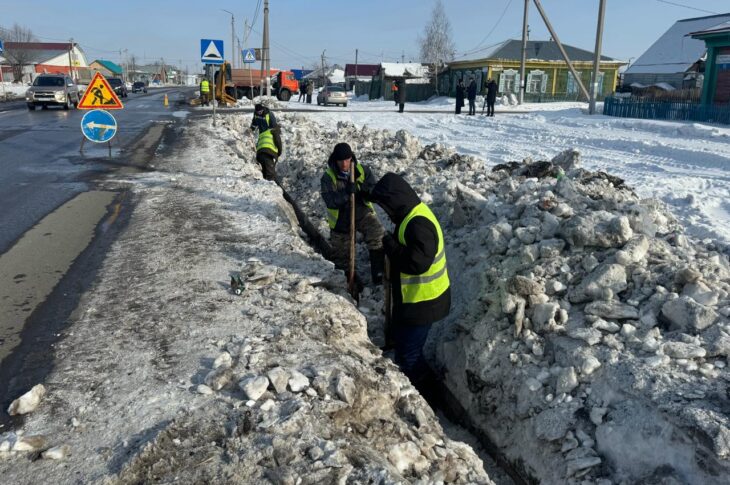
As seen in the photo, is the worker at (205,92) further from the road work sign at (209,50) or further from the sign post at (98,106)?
the sign post at (98,106)

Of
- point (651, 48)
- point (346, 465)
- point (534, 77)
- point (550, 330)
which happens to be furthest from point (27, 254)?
point (651, 48)

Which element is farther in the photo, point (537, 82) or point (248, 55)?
point (537, 82)

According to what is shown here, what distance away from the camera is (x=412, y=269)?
4.49 metres

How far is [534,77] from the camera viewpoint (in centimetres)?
4078

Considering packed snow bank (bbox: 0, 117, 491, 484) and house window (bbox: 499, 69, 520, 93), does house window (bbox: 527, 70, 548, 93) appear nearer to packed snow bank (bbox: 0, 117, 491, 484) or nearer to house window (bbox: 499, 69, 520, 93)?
house window (bbox: 499, 69, 520, 93)

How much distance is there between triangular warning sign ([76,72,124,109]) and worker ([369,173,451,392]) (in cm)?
939

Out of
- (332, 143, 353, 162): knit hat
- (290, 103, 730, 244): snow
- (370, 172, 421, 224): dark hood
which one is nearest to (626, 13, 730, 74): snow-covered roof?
(290, 103, 730, 244): snow

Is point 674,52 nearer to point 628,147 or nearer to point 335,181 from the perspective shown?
point 628,147

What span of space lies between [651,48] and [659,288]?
4988cm

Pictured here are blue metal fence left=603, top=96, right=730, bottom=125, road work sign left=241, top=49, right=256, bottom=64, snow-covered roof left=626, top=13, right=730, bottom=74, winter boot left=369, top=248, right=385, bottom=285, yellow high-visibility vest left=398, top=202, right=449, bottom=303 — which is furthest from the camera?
snow-covered roof left=626, top=13, right=730, bottom=74

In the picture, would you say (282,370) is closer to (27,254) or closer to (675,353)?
(675,353)

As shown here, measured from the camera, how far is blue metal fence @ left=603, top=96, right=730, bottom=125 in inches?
734

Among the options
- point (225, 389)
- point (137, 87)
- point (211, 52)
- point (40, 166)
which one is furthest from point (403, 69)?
point (225, 389)

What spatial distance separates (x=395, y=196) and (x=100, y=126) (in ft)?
34.2
